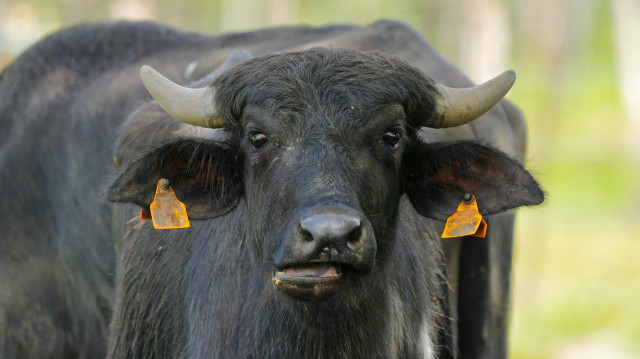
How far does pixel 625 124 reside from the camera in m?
25.2

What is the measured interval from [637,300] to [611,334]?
4.23ft

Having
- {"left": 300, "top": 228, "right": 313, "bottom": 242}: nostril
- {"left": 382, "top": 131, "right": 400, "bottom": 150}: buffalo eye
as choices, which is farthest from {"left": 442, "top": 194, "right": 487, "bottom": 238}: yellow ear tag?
{"left": 300, "top": 228, "right": 313, "bottom": 242}: nostril

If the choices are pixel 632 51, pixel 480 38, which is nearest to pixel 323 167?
pixel 480 38

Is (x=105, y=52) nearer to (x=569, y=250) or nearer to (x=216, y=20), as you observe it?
(x=569, y=250)

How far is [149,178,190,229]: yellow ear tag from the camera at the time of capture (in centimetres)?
458

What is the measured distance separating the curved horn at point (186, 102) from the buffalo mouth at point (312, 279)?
3.33 feet

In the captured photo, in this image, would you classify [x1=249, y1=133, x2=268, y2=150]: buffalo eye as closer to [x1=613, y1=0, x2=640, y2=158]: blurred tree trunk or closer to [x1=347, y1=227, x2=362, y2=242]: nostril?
[x1=347, y1=227, x2=362, y2=242]: nostril

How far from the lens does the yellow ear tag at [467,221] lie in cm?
461

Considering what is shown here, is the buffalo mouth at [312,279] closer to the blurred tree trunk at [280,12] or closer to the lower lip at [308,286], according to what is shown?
the lower lip at [308,286]

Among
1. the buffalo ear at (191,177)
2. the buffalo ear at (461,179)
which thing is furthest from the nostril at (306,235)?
the buffalo ear at (461,179)

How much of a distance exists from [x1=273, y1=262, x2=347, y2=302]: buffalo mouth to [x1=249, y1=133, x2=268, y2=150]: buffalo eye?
0.68m

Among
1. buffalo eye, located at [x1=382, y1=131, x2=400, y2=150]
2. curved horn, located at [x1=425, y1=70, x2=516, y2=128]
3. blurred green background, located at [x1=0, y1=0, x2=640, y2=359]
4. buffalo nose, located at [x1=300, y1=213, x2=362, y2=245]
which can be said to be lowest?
blurred green background, located at [x1=0, y1=0, x2=640, y2=359]

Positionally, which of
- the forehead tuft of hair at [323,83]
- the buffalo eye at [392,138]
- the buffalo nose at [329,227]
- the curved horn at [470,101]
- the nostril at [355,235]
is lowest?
the nostril at [355,235]

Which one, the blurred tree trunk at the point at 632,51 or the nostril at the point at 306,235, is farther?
the blurred tree trunk at the point at 632,51
